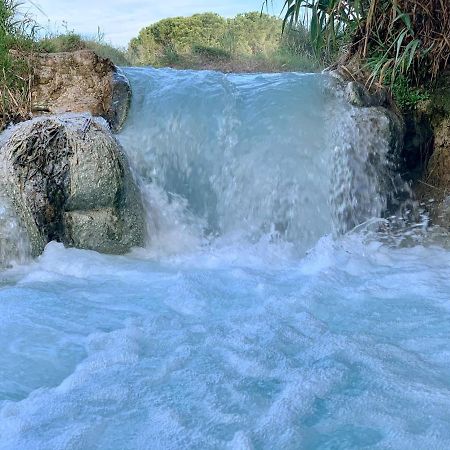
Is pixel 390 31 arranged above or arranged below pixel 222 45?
below

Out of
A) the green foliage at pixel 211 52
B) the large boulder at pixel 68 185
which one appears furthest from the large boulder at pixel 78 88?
the green foliage at pixel 211 52

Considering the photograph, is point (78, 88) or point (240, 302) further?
point (78, 88)

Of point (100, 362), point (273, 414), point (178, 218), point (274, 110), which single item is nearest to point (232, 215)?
point (178, 218)

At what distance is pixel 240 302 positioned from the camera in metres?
3.58

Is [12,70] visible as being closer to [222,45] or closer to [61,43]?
[61,43]

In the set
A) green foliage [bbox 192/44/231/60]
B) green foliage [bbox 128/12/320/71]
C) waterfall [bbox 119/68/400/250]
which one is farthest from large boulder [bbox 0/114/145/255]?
green foliage [bbox 192/44/231/60]

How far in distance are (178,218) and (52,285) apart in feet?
4.94

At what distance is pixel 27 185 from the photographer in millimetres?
4480

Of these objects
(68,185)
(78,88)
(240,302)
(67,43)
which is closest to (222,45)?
(67,43)

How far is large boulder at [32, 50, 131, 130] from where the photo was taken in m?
5.63

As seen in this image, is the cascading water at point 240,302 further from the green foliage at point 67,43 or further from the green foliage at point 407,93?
the green foliage at point 67,43

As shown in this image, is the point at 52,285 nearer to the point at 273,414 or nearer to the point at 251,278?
the point at 251,278

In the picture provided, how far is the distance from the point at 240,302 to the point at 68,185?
5.54ft

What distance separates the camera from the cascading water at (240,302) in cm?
231
